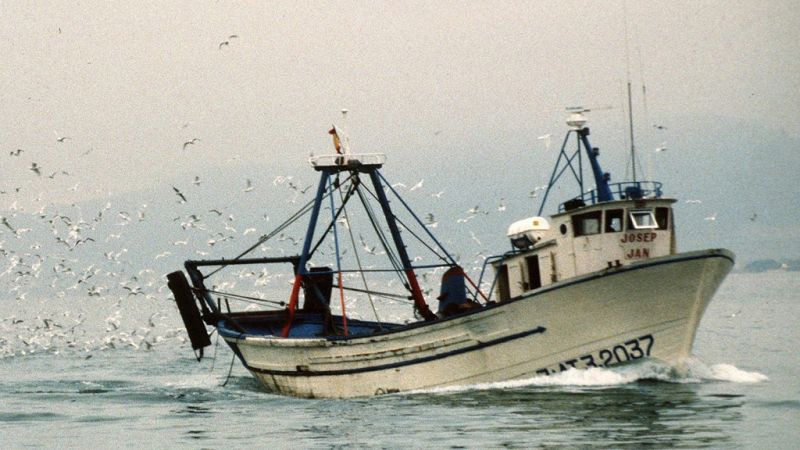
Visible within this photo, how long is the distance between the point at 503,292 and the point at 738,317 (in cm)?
7062

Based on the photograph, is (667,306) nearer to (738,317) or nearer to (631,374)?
(631,374)

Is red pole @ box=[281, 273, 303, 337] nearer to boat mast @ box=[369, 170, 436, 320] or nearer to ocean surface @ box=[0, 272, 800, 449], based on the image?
ocean surface @ box=[0, 272, 800, 449]

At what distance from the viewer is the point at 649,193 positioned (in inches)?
1216

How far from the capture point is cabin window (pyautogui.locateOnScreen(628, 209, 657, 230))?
30109 mm

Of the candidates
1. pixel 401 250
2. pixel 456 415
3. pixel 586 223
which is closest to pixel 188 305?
pixel 401 250

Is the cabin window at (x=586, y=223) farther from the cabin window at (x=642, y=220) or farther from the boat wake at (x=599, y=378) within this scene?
the boat wake at (x=599, y=378)

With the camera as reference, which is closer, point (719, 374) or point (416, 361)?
point (416, 361)

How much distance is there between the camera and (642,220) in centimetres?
3028

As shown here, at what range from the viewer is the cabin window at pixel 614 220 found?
30156 millimetres

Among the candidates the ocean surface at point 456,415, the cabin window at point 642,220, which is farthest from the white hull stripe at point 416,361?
the cabin window at point 642,220

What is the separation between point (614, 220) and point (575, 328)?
10.2 feet

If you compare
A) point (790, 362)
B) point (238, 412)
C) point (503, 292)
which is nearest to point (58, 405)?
point (238, 412)

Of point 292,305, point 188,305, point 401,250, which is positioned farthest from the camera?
point 188,305

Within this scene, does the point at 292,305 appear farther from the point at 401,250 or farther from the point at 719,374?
the point at 719,374
